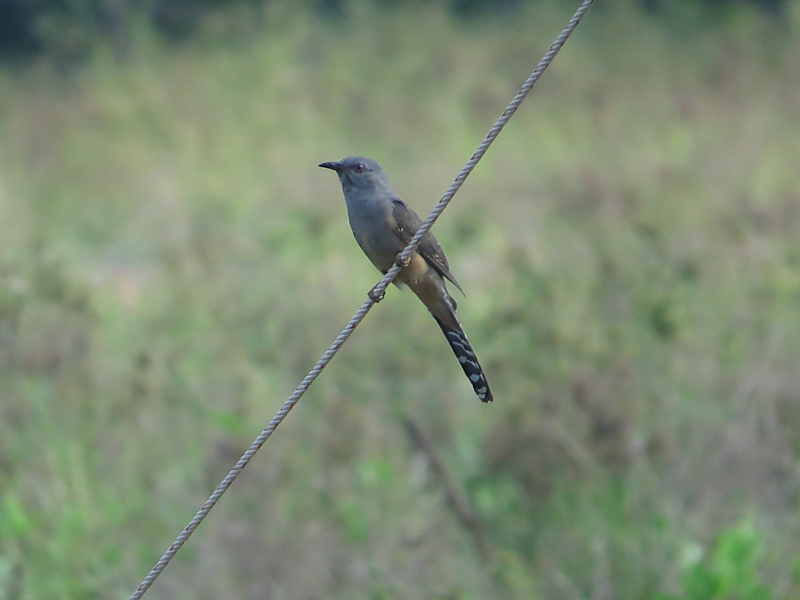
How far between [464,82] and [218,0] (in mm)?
4517

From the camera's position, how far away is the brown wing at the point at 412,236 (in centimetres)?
420

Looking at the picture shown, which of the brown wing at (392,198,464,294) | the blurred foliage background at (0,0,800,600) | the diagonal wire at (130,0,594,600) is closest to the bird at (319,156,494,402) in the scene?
the brown wing at (392,198,464,294)

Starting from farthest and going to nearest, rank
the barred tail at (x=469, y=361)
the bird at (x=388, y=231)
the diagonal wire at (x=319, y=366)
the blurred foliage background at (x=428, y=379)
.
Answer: the blurred foliage background at (x=428, y=379)
the bird at (x=388, y=231)
the barred tail at (x=469, y=361)
the diagonal wire at (x=319, y=366)

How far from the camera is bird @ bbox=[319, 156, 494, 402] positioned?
4172 millimetres

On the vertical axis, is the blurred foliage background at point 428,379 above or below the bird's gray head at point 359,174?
below

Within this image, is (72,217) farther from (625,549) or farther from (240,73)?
(625,549)

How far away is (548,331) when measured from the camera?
5.57 metres

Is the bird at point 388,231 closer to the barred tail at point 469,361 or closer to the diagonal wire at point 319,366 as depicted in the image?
the barred tail at point 469,361

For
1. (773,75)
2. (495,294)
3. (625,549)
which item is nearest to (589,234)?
(495,294)

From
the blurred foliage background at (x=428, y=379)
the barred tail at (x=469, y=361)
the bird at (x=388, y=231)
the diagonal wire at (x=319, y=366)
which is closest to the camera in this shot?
the diagonal wire at (x=319, y=366)

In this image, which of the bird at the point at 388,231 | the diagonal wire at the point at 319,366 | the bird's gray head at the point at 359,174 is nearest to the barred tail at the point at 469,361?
the bird at the point at 388,231

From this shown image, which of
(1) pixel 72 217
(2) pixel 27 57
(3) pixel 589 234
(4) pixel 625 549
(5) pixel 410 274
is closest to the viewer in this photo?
(5) pixel 410 274

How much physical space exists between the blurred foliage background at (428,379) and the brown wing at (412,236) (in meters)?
1.18

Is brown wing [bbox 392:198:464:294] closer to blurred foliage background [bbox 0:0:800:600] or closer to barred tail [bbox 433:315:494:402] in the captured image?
barred tail [bbox 433:315:494:402]
